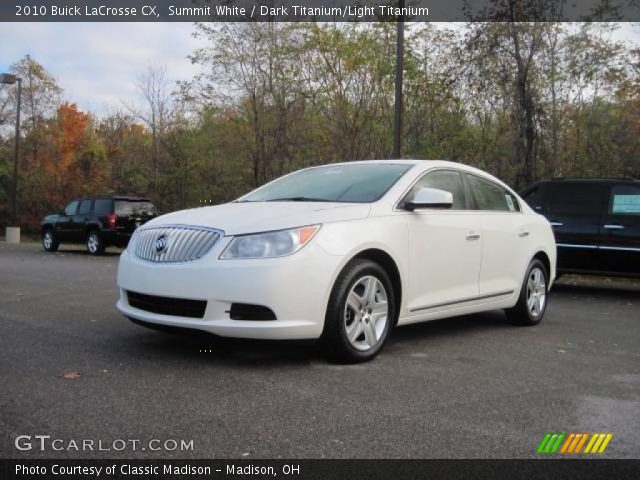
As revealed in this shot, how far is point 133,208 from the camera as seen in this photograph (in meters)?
18.4

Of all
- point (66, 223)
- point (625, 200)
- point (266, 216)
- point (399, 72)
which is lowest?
point (66, 223)

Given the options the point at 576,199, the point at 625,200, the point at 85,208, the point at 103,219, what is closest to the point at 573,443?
the point at 625,200

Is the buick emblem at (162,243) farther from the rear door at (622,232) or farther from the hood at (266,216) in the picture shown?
the rear door at (622,232)

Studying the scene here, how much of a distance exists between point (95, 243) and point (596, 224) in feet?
45.1

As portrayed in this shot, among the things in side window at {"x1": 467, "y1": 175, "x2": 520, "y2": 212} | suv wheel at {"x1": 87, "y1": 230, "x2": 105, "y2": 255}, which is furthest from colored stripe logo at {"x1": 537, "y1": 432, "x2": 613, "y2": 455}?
suv wheel at {"x1": 87, "y1": 230, "x2": 105, "y2": 255}

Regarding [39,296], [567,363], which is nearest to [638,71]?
[567,363]

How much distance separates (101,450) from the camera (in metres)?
2.88

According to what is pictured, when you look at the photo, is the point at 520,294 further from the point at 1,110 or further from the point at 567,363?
the point at 1,110

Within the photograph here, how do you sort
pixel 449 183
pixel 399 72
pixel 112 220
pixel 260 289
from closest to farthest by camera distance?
1. pixel 260 289
2. pixel 449 183
3. pixel 399 72
4. pixel 112 220

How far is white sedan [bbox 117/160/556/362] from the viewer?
426 cm

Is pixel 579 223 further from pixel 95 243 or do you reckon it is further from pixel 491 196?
pixel 95 243

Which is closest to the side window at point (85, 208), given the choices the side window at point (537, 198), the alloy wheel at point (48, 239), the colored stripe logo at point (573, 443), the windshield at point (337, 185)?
the alloy wheel at point (48, 239)

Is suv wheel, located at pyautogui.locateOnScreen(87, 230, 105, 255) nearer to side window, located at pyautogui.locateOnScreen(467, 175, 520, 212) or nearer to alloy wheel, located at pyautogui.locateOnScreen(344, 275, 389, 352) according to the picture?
side window, located at pyautogui.locateOnScreen(467, 175, 520, 212)

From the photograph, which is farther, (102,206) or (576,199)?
(102,206)
